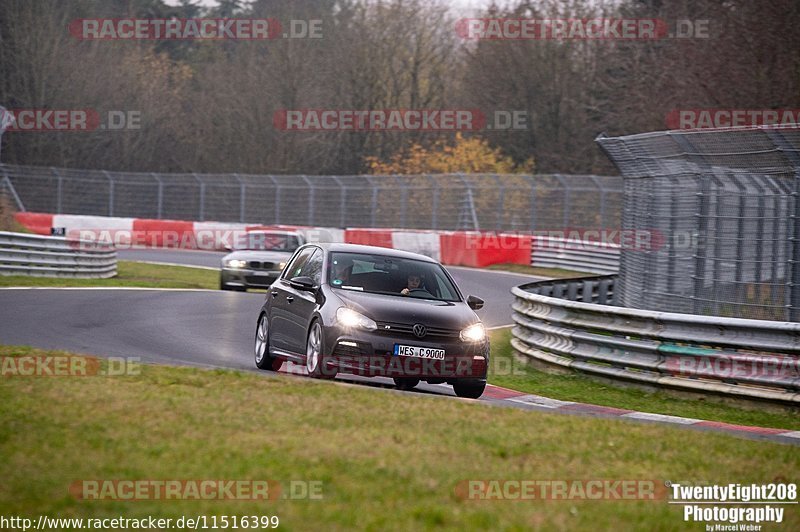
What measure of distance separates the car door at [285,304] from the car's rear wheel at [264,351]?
0.14 m

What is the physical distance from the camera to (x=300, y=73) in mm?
59562

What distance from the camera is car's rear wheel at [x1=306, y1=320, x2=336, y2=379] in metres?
11.4

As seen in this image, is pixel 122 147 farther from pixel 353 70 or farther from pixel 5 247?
pixel 5 247

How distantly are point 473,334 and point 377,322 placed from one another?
97 cm

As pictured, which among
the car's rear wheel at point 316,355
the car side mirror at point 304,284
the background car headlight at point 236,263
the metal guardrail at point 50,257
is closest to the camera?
the car's rear wheel at point 316,355

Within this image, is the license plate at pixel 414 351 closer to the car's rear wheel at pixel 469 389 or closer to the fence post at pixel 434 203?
the car's rear wheel at pixel 469 389

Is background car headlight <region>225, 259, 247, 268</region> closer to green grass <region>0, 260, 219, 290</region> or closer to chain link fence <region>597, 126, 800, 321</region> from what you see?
green grass <region>0, 260, 219, 290</region>

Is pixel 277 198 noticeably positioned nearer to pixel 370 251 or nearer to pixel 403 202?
pixel 403 202

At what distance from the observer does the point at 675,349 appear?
1268 cm

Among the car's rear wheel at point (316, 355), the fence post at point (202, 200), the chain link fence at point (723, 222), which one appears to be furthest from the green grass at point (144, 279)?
the car's rear wheel at point (316, 355)

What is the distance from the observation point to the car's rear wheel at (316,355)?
1136 cm

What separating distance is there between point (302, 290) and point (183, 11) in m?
70.9

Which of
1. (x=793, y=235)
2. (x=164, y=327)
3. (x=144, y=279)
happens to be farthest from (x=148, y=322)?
(x=144, y=279)

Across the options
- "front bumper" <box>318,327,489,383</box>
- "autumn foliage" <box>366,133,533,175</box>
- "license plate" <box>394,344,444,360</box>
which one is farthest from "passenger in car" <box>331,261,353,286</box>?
"autumn foliage" <box>366,133,533,175</box>
